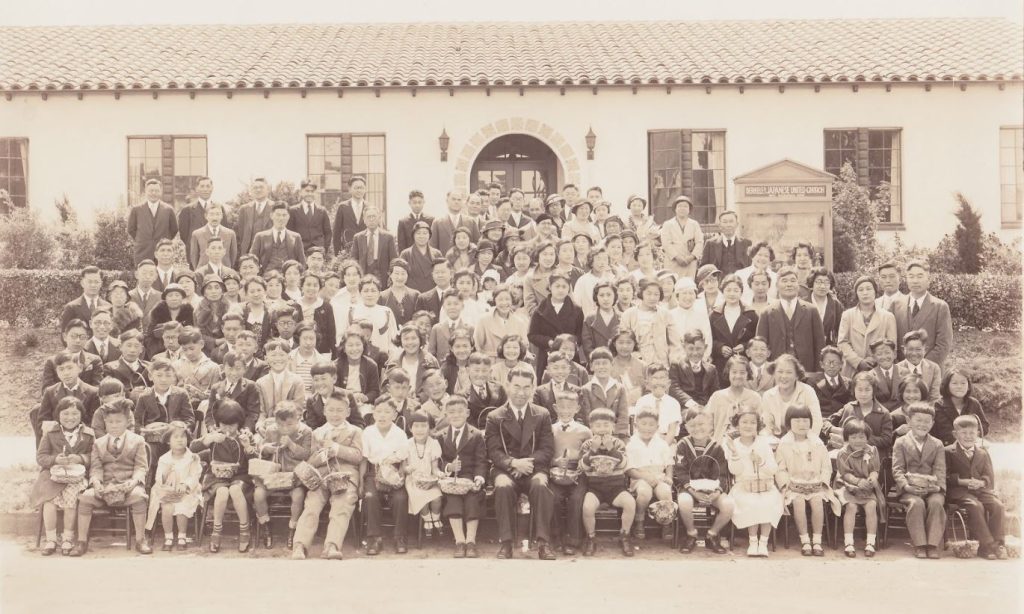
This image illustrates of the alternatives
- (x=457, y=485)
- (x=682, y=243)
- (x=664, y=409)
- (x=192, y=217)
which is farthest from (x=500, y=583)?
(x=192, y=217)

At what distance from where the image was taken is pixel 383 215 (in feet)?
62.4

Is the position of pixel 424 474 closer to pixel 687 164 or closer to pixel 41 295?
pixel 41 295

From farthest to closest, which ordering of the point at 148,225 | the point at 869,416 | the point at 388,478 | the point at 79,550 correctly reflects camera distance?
the point at 148,225, the point at 869,416, the point at 388,478, the point at 79,550

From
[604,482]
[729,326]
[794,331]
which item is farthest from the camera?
[729,326]

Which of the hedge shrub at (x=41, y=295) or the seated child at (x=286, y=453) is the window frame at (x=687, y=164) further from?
the seated child at (x=286, y=453)

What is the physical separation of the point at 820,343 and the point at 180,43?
1412 centimetres

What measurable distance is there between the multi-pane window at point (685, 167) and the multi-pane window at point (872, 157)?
5.97ft

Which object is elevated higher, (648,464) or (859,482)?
(648,464)

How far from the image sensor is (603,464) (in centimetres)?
881

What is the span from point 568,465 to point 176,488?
294cm

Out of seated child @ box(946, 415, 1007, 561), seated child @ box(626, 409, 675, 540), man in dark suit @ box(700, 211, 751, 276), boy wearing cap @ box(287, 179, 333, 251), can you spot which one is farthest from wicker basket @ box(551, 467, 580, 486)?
boy wearing cap @ box(287, 179, 333, 251)

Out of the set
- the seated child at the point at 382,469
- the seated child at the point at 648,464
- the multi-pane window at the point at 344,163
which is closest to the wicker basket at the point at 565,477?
the seated child at the point at 648,464

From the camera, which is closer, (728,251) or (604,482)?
(604,482)

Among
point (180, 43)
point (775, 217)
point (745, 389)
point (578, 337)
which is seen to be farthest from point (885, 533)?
point (180, 43)
